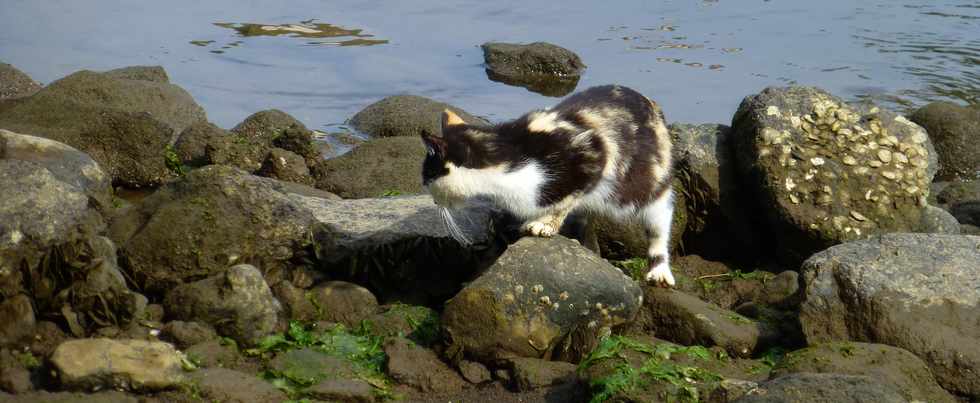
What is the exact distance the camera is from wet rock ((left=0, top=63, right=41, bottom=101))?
10.7 meters

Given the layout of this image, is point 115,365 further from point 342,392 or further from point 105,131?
point 105,131

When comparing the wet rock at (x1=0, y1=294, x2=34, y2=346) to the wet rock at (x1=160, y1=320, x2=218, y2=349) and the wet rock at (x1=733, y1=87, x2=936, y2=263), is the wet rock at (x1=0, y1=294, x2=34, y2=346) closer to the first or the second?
the wet rock at (x1=160, y1=320, x2=218, y2=349)

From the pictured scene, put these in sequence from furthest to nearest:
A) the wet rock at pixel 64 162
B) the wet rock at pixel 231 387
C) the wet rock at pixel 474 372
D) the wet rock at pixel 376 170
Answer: the wet rock at pixel 376 170 → the wet rock at pixel 64 162 → the wet rock at pixel 474 372 → the wet rock at pixel 231 387

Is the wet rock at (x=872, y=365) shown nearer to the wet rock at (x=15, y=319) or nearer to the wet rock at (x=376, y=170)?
the wet rock at (x=15, y=319)

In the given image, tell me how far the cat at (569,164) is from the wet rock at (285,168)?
10.6 feet

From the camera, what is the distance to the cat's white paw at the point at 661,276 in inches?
241

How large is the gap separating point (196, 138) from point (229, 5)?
6.37 meters

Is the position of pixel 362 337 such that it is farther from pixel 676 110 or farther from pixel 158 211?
pixel 676 110

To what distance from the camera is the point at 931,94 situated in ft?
39.3

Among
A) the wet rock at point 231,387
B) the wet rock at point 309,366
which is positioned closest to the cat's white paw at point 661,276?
the wet rock at point 309,366

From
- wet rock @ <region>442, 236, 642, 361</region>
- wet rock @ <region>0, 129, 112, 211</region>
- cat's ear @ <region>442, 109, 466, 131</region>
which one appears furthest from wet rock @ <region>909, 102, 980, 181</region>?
wet rock @ <region>0, 129, 112, 211</region>

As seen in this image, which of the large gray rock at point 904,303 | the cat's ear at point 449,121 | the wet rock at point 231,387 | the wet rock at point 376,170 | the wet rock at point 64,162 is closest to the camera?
the wet rock at point 231,387

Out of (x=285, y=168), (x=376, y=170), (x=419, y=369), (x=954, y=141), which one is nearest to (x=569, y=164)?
(x=419, y=369)

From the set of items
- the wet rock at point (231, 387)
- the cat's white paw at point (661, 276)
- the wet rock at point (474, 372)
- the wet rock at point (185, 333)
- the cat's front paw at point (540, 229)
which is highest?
the cat's front paw at point (540, 229)
